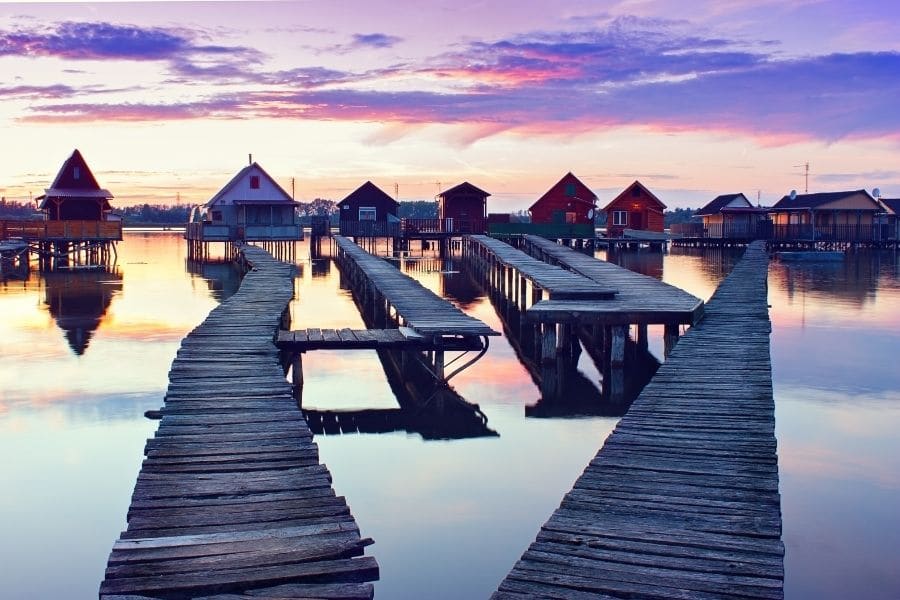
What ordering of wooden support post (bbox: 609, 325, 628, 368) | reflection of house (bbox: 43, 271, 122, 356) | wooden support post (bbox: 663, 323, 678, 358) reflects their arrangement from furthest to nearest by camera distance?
1. reflection of house (bbox: 43, 271, 122, 356)
2. wooden support post (bbox: 663, 323, 678, 358)
3. wooden support post (bbox: 609, 325, 628, 368)

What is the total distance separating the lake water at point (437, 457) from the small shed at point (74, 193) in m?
32.6

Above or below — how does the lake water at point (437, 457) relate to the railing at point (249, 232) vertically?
below

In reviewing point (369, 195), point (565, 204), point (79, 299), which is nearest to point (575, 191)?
point (565, 204)

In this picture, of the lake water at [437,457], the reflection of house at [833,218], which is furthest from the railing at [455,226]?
the lake water at [437,457]

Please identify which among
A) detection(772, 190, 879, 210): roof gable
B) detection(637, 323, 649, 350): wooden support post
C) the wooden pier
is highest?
detection(772, 190, 879, 210): roof gable

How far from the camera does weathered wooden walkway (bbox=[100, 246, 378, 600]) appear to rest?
7371 millimetres

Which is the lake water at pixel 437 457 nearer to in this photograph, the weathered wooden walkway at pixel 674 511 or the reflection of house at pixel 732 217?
the weathered wooden walkway at pixel 674 511

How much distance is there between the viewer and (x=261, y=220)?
229ft

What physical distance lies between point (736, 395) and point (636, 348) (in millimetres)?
12233

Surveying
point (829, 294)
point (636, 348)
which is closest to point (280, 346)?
point (636, 348)

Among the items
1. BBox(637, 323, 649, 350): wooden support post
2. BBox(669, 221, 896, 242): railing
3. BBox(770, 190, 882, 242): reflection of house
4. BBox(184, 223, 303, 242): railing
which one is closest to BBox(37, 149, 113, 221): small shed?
BBox(184, 223, 303, 242): railing

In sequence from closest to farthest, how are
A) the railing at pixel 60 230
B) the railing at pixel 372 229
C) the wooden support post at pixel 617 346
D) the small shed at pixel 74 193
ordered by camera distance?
1. the wooden support post at pixel 617 346
2. the railing at pixel 60 230
3. the small shed at pixel 74 193
4. the railing at pixel 372 229

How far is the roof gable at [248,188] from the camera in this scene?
6869 centimetres

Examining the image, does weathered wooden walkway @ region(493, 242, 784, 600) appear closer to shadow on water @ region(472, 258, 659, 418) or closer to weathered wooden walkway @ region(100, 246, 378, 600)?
weathered wooden walkway @ region(100, 246, 378, 600)
